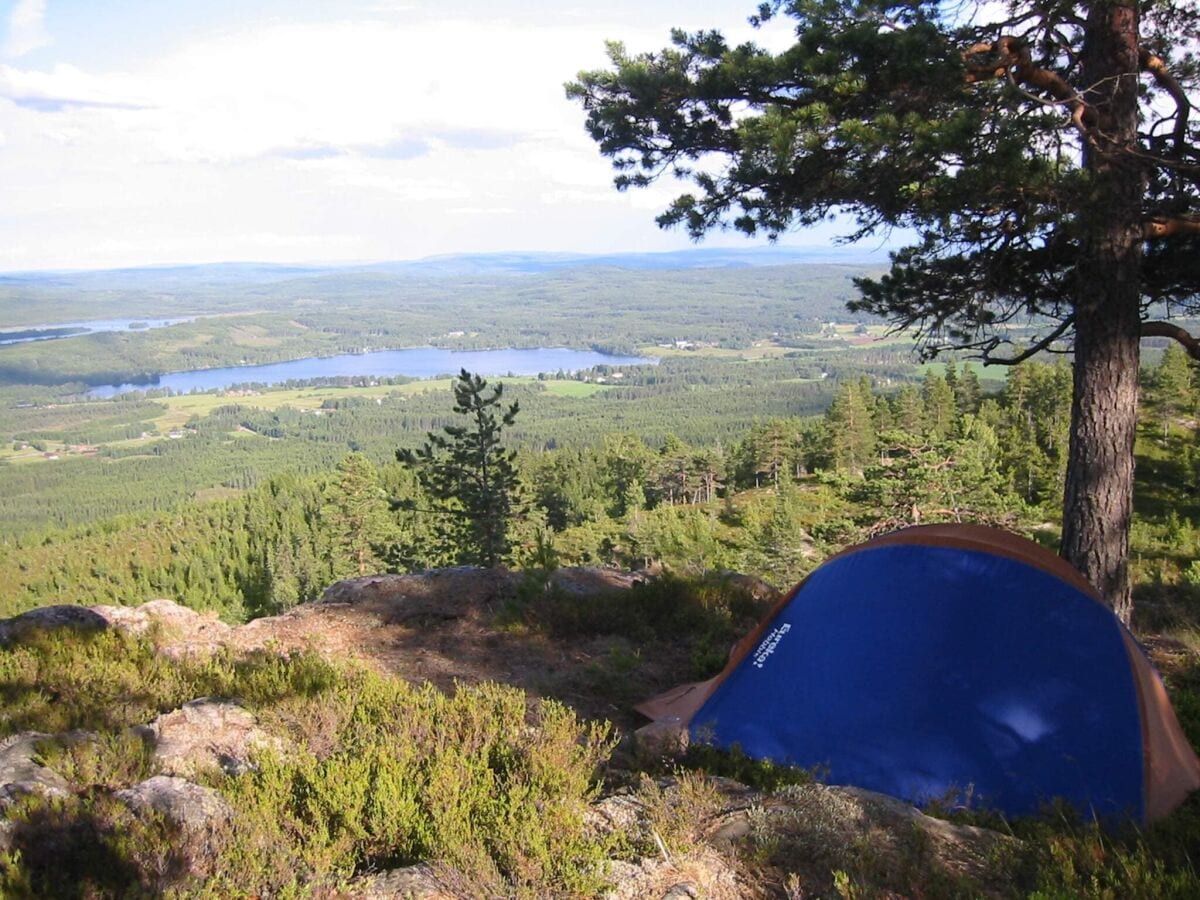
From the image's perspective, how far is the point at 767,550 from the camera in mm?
28922

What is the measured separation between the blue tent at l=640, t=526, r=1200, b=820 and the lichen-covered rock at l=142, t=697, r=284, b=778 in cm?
265

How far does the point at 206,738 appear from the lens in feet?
14.1

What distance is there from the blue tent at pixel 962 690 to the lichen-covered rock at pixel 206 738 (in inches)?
104

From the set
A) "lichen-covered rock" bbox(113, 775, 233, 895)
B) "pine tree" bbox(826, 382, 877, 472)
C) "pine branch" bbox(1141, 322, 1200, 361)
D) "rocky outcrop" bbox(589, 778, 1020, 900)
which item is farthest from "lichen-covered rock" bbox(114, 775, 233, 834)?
"pine tree" bbox(826, 382, 877, 472)

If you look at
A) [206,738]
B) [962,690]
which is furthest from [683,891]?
→ [206,738]

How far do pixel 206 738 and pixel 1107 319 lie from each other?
6.73 meters

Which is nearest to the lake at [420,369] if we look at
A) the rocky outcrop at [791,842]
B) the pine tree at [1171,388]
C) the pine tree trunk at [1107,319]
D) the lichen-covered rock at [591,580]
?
the pine tree at [1171,388]

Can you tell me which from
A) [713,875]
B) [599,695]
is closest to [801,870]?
[713,875]

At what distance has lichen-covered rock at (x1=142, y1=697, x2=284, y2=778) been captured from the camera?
3.80 m

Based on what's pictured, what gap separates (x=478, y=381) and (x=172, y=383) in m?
207

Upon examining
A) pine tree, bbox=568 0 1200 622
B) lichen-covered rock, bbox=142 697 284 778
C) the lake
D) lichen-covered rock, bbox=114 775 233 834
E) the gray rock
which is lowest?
the lake

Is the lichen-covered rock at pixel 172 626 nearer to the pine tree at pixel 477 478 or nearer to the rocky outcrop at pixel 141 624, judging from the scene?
the rocky outcrop at pixel 141 624

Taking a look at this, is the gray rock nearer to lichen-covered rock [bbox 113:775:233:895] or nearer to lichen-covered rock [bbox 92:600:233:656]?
lichen-covered rock [bbox 113:775:233:895]

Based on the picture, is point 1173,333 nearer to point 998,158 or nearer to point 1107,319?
point 1107,319
